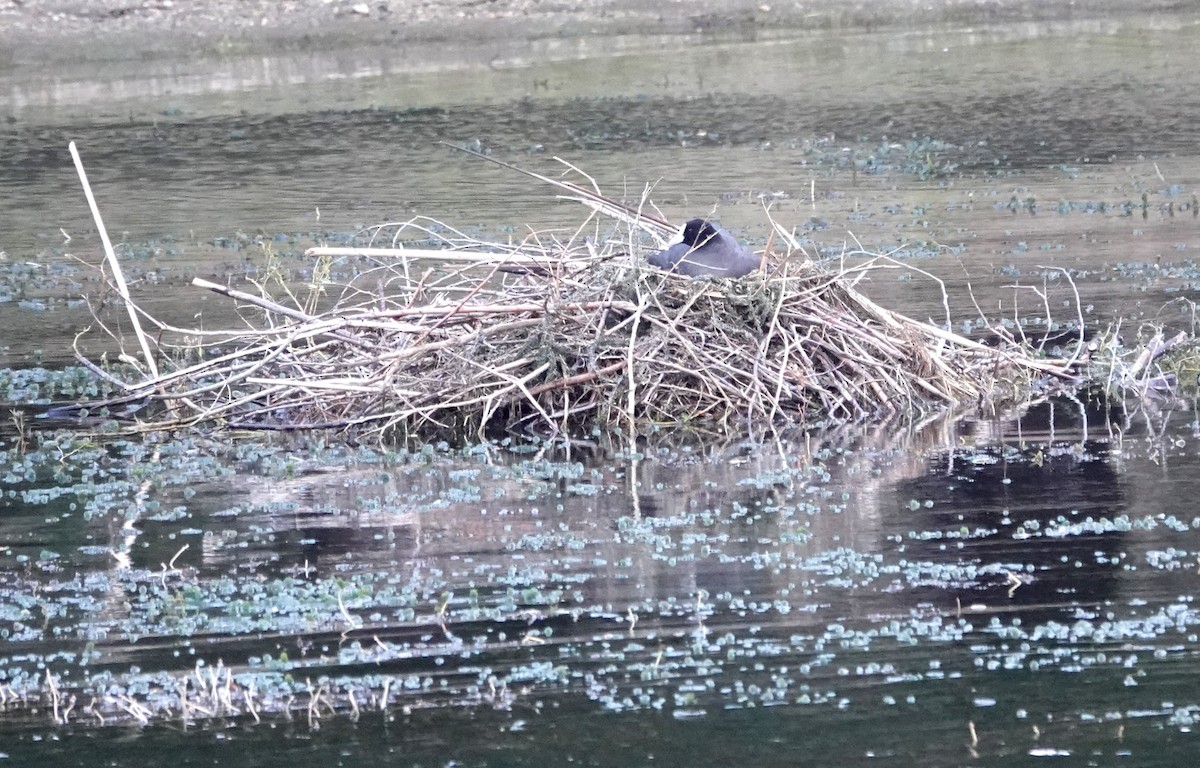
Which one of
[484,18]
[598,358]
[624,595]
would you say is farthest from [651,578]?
[484,18]

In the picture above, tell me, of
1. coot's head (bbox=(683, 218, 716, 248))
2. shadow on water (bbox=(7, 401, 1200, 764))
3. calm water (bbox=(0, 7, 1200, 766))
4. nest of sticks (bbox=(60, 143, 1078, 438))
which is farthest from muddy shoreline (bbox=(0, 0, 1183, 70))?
shadow on water (bbox=(7, 401, 1200, 764))

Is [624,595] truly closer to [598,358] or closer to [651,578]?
[651,578]

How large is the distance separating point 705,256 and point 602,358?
82 cm

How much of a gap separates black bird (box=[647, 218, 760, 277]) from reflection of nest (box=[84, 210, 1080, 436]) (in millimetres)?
159

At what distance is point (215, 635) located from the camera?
627 cm

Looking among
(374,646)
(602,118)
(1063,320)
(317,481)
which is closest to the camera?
(374,646)

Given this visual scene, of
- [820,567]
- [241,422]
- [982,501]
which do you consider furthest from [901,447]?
[241,422]

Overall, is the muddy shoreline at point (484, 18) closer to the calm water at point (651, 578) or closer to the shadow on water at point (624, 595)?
the calm water at point (651, 578)

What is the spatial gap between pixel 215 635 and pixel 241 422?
139 inches

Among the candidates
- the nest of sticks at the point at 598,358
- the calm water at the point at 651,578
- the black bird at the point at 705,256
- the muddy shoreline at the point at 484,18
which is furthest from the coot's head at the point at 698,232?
the muddy shoreline at the point at 484,18

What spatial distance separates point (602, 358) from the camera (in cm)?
946

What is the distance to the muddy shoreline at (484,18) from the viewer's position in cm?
3141

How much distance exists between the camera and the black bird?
9648 millimetres

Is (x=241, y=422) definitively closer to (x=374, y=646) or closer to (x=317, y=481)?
(x=317, y=481)
